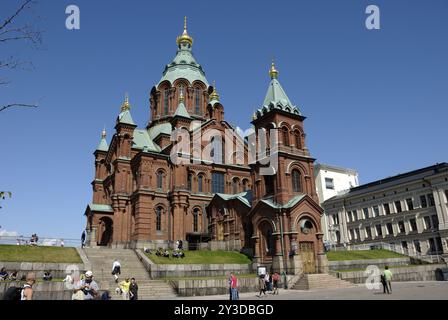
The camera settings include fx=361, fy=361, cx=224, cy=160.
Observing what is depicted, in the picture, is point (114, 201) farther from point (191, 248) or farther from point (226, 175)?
point (226, 175)

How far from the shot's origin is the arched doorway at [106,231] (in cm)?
4591

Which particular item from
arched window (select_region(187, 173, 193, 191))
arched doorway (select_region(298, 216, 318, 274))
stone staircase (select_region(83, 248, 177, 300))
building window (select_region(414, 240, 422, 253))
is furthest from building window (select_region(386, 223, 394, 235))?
stone staircase (select_region(83, 248, 177, 300))

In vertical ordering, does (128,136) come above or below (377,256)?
above

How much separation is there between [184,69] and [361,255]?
39.7 m

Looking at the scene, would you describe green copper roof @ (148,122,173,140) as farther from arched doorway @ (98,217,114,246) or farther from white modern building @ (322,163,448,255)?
white modern building @ (322,163,448,255)

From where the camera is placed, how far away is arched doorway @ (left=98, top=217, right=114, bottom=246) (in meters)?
45.9

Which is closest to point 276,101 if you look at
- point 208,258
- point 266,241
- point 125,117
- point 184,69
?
point 266,241

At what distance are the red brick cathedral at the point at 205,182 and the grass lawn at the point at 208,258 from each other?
5.57 ft

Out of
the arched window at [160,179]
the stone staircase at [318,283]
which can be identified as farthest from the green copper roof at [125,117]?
the stone staircase at [318,283]

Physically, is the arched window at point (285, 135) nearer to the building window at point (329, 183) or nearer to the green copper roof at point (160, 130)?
the green copper roof at point (160, 130)

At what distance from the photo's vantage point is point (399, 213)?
180ft
